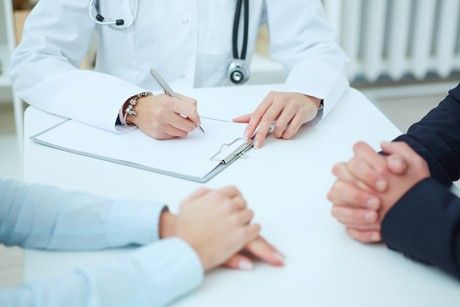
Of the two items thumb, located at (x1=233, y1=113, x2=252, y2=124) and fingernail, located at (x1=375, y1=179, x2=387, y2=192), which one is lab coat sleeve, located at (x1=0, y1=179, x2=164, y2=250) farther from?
thumb, located at (x1=233, y1=113, x2=252, y2=124)

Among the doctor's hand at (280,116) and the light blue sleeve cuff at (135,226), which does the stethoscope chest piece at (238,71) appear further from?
the light blue sleeve cuff at (135,226)

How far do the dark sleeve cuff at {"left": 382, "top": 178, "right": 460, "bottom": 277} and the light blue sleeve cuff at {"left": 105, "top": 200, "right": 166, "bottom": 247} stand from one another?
28 cm

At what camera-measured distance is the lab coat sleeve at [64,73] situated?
3.76 feet

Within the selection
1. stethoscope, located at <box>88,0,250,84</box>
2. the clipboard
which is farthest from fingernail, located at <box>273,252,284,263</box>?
stethoscope, located at <box>88,0,250,84</box>

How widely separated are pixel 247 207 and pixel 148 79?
74 cm

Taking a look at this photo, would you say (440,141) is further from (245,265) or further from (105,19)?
(105,19)

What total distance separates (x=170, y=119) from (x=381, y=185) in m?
0.41

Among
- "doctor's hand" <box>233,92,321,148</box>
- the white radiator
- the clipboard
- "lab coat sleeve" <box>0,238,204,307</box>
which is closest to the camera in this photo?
"lab coat sleeve" <box>0,238,204,307</box>

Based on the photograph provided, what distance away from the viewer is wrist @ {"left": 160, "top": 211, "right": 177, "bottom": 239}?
0.74 meters

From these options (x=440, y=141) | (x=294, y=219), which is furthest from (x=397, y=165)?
(x=440, y=141)

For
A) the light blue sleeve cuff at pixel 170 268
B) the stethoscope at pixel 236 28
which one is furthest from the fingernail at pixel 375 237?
the stethoscope at pixel 236 28

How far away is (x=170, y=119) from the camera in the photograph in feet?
3.41

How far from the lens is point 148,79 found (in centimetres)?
147

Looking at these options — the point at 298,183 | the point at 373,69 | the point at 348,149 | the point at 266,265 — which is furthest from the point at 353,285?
the point at 373,69
